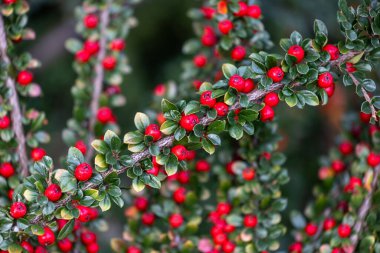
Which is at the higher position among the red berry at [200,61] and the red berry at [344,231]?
the red berry at [200,61]

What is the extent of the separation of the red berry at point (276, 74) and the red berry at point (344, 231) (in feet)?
1.99

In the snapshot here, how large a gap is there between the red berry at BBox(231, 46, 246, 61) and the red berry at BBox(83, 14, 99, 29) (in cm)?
60

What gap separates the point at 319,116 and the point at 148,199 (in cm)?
162

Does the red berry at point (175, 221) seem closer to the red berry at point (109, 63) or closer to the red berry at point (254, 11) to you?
the red berry at point (109, 63)

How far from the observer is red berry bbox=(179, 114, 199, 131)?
163cm

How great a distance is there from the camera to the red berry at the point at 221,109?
1.66 meters

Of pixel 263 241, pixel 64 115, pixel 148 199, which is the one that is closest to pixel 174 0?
pixel 64 115

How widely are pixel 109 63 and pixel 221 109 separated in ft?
2.37

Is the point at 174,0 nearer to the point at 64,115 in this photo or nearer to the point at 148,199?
the point at 64,115

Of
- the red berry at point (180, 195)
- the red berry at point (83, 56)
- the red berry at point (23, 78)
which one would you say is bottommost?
the red berry at point (180, 195)

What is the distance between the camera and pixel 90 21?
2225 millimetres

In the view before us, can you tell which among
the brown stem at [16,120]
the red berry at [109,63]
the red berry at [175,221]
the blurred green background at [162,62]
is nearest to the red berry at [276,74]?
the red berry at [175,221]

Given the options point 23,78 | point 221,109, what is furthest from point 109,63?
point 221,109

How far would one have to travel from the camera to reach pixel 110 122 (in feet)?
7.23
